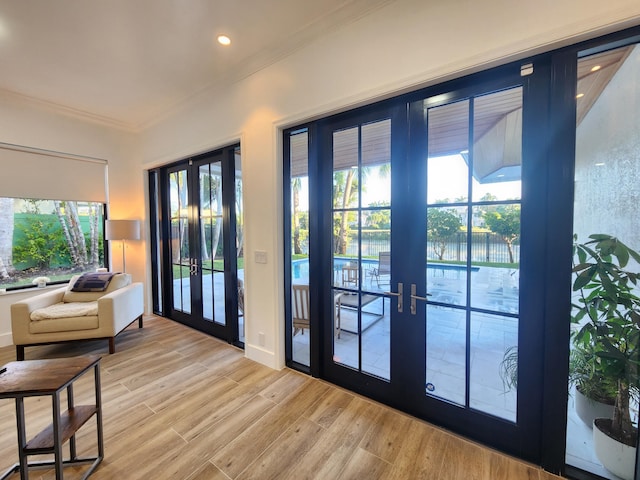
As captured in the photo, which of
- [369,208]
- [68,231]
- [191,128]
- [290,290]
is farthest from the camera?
[68,231]

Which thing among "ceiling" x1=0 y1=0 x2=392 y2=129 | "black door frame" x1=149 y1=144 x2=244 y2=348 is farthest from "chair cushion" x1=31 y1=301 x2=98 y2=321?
"ceiling" x1=0 y1=0 x2=392 y2=129

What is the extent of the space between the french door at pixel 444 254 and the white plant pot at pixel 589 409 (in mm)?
220

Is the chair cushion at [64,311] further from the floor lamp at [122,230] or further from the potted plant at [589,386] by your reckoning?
the potted plant at [589,386]

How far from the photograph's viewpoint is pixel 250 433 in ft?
5.82

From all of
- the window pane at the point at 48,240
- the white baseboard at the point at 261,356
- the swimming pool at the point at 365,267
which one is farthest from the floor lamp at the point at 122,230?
the swimming pool at the point at 365,267

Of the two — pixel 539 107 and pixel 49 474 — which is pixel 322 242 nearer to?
pixel 539 107

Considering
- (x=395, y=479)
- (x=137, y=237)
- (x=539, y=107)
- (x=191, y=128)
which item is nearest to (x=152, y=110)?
(x=191, y=128)

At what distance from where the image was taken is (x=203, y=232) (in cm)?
352

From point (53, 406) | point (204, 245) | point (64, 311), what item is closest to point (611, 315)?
point (53, 406)

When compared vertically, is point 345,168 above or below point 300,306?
above

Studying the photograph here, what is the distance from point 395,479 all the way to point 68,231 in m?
4.95

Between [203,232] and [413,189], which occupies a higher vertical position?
[413,189]

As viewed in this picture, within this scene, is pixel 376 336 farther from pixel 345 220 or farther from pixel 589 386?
pixel 589 386

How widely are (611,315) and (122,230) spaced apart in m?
4.99
